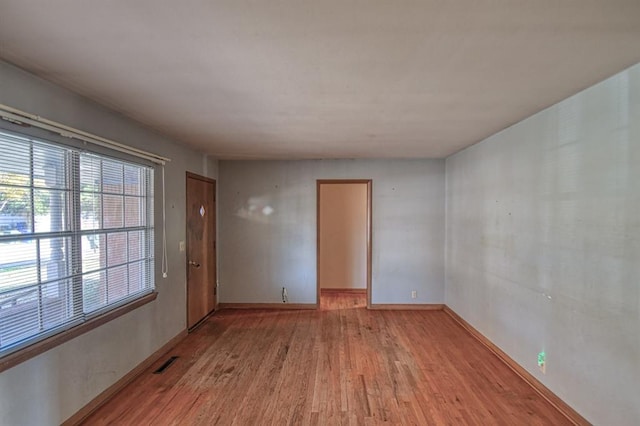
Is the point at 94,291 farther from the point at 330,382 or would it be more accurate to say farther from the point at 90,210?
the point at 330,382

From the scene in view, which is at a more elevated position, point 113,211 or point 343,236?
point 113,211

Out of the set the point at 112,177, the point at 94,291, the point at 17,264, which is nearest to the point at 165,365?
the point at 94,291

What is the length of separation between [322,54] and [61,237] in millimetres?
2095

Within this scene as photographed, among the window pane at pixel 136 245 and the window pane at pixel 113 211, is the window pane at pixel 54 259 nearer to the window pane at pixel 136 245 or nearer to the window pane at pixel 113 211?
the window pane at pixel 113 211

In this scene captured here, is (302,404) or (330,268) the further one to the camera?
(330,268)

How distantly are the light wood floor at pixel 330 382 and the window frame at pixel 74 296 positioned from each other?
0.70 meters

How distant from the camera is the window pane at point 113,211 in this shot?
251 cm

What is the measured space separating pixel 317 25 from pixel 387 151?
3.11m

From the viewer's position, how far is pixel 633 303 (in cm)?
181

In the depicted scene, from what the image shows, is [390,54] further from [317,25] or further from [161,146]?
[161,146]

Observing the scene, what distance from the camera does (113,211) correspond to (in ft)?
8.52

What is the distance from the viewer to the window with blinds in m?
1.75

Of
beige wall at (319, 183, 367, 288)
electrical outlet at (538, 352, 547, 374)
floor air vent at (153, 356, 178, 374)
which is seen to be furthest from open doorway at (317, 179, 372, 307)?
electrical outlet at (538, 352, 547, 374)

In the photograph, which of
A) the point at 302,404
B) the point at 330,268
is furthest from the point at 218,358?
the point at 330,268
